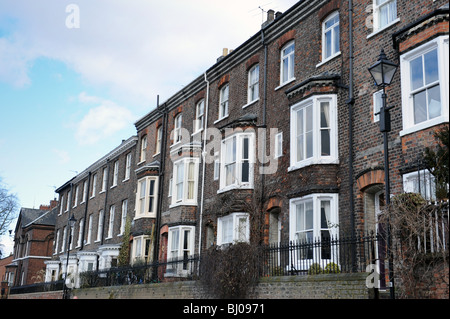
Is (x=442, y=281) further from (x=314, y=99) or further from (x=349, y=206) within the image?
(x=314, y=99)

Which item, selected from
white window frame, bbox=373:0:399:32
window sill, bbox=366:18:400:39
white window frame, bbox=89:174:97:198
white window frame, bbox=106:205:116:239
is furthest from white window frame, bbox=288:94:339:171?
white window frame, bbox=89:174:97:198

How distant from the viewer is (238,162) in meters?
21.4

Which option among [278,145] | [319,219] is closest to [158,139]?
[278,145]

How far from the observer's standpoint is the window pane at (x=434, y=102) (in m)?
13.3

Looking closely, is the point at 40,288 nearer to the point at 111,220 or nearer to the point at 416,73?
the point at 111,220

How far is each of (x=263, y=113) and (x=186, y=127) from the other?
7156 millimetres

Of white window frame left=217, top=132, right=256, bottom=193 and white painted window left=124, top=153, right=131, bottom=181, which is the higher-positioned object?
white painted window left=124, top=153, right=131, bottom=181

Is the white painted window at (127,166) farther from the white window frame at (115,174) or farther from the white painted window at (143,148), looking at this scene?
the white painted window at (143,148)

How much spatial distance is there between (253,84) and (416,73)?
9.63m

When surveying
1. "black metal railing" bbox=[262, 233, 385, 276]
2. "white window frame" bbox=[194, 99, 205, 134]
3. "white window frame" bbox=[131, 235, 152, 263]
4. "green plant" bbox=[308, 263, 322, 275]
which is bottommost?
"green plant" bbox=[308, 263, 322, 275]

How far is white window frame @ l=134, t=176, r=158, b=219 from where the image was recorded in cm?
2892

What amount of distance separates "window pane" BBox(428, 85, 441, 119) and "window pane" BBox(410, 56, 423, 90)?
0.44 metres

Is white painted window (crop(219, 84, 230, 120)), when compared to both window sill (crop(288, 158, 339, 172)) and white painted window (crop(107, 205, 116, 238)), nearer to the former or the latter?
window sill (crop(288, 158, 339, 172))
